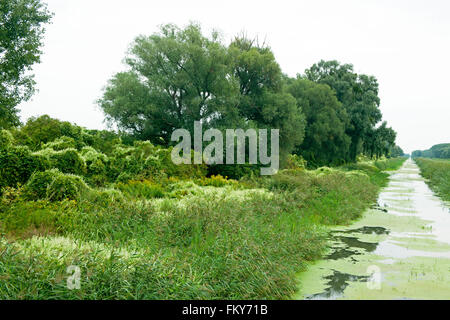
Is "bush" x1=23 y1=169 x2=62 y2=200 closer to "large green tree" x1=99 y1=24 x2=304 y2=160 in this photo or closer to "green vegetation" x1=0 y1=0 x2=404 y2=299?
"green vegetation" x1=0 y1=0 x2=404 y2=299

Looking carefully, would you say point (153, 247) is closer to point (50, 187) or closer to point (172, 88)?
point (50, 187)

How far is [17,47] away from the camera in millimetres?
21453

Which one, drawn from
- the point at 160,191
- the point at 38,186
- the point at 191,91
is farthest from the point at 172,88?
the point at 38,186

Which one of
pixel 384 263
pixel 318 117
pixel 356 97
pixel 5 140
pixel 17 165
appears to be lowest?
pixel 384 263

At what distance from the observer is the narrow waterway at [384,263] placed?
4750 millimetres

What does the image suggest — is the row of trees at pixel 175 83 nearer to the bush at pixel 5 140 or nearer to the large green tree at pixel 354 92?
the bush at pixel 5 140

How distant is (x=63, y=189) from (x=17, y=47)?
17436 millimetres

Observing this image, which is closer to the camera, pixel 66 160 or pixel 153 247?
pixel 153 247

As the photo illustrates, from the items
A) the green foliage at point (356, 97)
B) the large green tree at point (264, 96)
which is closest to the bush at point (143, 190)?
the large green tree at point (264, 96)

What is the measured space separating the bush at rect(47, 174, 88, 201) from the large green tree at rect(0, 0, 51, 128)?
577 inches

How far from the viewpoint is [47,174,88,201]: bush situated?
781 cm

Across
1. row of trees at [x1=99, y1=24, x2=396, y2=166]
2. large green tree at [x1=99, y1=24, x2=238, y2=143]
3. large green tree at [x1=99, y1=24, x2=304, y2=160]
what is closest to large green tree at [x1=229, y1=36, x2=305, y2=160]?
row of trees at [x1=99, y1=24, x2=396, y2=166]

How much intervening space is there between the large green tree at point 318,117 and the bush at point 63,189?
984 inches
